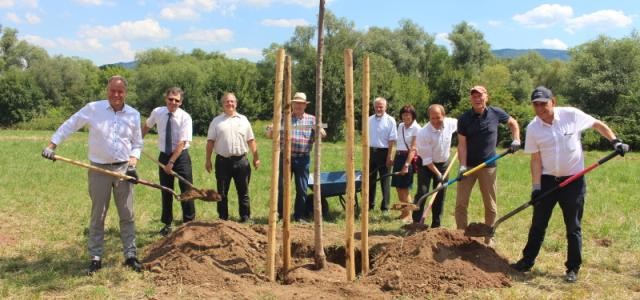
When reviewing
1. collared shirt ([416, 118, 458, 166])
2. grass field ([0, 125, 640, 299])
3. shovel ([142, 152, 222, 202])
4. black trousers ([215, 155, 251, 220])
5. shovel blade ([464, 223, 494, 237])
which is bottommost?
grass field ([0, 125, 640, 299])

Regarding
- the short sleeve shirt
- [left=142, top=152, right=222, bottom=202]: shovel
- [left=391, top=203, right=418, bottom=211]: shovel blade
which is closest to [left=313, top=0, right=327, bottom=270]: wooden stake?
[left=391, top=203, right=418, bottom=211]: shovel blade

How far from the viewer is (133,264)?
542cm

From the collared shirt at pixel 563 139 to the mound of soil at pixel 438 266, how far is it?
1107 mm

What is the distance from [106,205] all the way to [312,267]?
7.09 feet

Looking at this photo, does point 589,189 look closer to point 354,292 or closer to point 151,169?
point 354,292

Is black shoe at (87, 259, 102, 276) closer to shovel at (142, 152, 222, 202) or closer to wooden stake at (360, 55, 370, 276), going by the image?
shovel at (142, 152, 222, 202)

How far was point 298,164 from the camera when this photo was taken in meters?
7.12

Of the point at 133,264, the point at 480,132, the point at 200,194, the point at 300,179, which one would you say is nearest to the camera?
the point at 133,264

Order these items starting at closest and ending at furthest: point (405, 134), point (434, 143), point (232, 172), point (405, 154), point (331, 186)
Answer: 1. point (434, 143)
2. point (232, 172)
3. point (331, 186)
4. point (405, 134)
5. point (405, 154)

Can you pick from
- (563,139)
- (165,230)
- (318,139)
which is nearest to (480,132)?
(563,139)

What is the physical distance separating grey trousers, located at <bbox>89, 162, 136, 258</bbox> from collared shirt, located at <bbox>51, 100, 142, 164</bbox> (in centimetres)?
12

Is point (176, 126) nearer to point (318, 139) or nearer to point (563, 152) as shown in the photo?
point (318, 139)

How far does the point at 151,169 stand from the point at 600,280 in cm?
1143

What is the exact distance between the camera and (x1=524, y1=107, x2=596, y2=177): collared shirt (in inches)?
198
